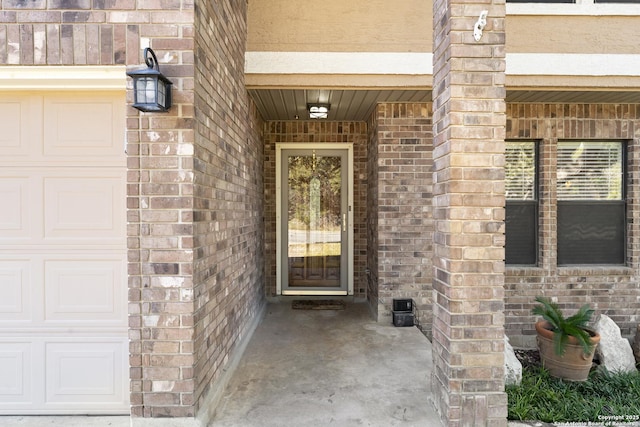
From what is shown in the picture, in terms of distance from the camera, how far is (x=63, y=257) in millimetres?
2379

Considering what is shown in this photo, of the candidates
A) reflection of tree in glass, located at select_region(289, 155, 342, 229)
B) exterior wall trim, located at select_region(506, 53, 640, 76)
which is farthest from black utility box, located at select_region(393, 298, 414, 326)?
exterior wall trim, located at select_region(506, 53, 640, 76)

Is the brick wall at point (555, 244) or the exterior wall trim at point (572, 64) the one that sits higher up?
the exterior wall trim at point (572, 64)

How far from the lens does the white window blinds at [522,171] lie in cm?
442

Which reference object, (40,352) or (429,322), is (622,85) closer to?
(429,322)

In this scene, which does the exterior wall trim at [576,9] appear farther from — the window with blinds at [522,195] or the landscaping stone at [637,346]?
the landscaping stone at [637,346]

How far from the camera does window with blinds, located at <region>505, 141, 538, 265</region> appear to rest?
14.5 feet

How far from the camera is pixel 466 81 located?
216 centimetres

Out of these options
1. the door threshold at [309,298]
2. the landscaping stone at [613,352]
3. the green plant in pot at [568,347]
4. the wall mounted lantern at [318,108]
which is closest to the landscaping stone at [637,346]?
the landscaping stone at [613,352]

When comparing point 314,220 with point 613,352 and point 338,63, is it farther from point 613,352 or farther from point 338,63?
point 613,352

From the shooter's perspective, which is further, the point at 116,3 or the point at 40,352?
the point at 40,352

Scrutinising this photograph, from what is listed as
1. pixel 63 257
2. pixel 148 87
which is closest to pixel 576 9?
pixel 148 87

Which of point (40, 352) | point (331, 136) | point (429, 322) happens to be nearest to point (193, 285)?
point (40, 352)

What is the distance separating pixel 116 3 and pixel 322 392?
2968mm

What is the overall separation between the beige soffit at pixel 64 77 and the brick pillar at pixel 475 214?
6.81 feet
